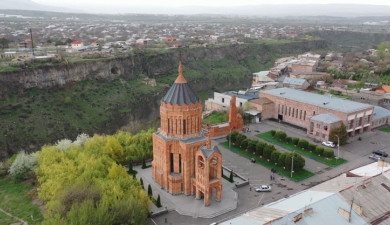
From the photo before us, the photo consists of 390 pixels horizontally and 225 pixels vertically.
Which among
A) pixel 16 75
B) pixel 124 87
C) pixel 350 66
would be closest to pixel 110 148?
pixel 16 75

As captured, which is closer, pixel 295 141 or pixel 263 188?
pixel 263 188

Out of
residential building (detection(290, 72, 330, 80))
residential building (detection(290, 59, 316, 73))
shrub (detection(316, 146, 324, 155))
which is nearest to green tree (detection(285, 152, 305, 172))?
shrub (detection(316, 146, 324, 155))

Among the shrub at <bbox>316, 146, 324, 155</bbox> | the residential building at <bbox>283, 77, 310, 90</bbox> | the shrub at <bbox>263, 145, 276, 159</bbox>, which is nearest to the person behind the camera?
the shrub at <bbox>263, 145, 276, 159</bbox>

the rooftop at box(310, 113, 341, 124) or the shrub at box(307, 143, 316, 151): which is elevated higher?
the rooftop at box(310, 113, 341, 124)

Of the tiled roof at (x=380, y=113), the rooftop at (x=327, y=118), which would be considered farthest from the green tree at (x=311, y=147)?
the tiled roof at (x=380, y=113)

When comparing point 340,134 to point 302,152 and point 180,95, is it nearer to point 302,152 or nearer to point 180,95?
point 302,152

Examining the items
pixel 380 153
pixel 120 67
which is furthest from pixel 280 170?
pixel 120 67

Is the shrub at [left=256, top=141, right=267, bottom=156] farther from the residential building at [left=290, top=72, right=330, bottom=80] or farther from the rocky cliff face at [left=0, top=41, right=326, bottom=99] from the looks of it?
the rocky cliff face at [left=0, top=41, right=326, bottom=99]
